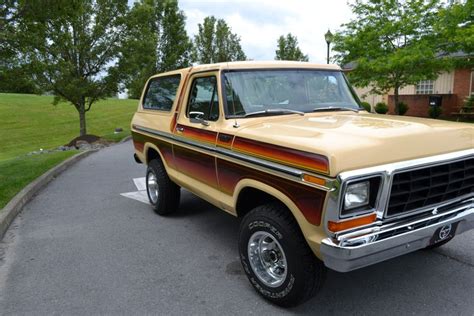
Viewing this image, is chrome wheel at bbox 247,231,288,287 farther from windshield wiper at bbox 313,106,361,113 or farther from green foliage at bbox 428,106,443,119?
green foliage at bbox 428,106,443,119

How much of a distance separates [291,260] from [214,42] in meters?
24.3

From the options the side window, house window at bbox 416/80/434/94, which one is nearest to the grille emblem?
the side window

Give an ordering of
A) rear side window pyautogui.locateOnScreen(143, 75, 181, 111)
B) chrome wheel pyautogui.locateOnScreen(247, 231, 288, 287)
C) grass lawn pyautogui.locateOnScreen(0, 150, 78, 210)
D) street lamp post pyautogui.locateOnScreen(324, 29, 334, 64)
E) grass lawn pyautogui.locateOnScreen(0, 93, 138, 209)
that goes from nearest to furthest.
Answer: chrome wheel pyautogui.locateOnScreen(247, 231, 288, 287) < rear side window pyautogui.locateOnScreen(143, 75, 181, 111) < grass lawn pyautogui.locateOnScreen(0, 150, 78, 210) < grass lawn pyautogui.locateOnScreen(0, 93, 138, 209) < street lamp post pyautogui.locateOnScreen(324, 29, 334, 64)

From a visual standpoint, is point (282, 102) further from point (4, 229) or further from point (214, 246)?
point (4, 229)

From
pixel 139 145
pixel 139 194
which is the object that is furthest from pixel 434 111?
pixel 139 145

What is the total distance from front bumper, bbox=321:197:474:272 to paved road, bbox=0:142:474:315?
68cm

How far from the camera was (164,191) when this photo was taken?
18.2 feet

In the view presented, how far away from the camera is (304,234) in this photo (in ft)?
9.59

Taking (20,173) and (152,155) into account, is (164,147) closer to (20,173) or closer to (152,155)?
(152,155)

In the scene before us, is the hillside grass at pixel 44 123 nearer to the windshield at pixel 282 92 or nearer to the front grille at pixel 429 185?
the windshield at pixel 282 92

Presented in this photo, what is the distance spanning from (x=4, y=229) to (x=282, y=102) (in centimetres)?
390

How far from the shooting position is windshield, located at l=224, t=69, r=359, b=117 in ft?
13.4

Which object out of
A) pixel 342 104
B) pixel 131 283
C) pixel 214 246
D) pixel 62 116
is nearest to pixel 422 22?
pixel 342 104

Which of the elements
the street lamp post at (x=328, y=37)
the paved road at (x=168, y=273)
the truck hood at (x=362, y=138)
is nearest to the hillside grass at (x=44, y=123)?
the street lamp post at (x=328, y=37)
